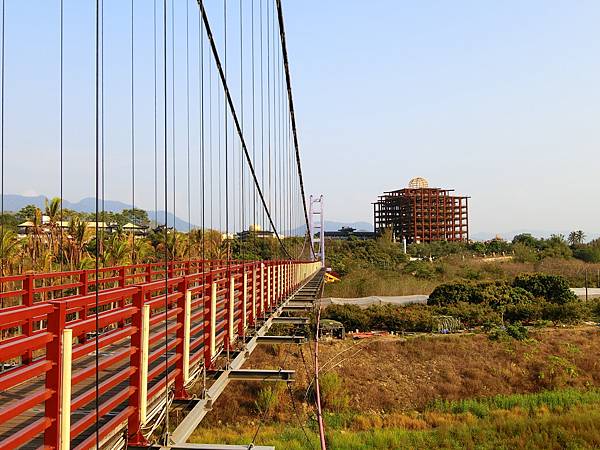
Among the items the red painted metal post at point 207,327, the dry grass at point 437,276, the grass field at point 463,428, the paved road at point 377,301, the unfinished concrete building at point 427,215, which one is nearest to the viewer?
the red painted metal post at point 207,327

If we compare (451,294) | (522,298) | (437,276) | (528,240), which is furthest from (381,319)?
(528,240)

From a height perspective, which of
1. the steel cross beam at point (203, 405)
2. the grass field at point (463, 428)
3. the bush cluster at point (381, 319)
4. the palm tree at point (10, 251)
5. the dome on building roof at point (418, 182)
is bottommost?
the grass field at point (463, 428)

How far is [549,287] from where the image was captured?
29.5 metres

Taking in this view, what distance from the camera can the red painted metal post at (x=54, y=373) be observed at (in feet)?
6.04

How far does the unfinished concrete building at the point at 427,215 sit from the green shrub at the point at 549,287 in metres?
49.7

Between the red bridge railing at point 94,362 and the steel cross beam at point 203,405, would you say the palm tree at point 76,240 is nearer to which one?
the steel cross beam at point 203,405

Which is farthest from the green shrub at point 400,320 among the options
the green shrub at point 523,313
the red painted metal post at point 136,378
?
the red painted metal post at point 136,378

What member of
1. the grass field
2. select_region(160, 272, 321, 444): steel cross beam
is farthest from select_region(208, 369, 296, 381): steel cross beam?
the grass field

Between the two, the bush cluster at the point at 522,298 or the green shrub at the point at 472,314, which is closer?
the green shrub at the point at 472,314

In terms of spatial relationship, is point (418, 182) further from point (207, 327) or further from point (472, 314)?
point (207, 327)

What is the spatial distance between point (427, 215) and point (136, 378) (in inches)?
3181

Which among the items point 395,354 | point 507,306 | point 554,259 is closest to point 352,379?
point 395,354

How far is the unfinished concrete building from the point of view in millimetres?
80875

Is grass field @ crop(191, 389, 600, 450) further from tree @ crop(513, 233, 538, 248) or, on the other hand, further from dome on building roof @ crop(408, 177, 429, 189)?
dome on building roof @ crop(408, 177, 429, 189)
